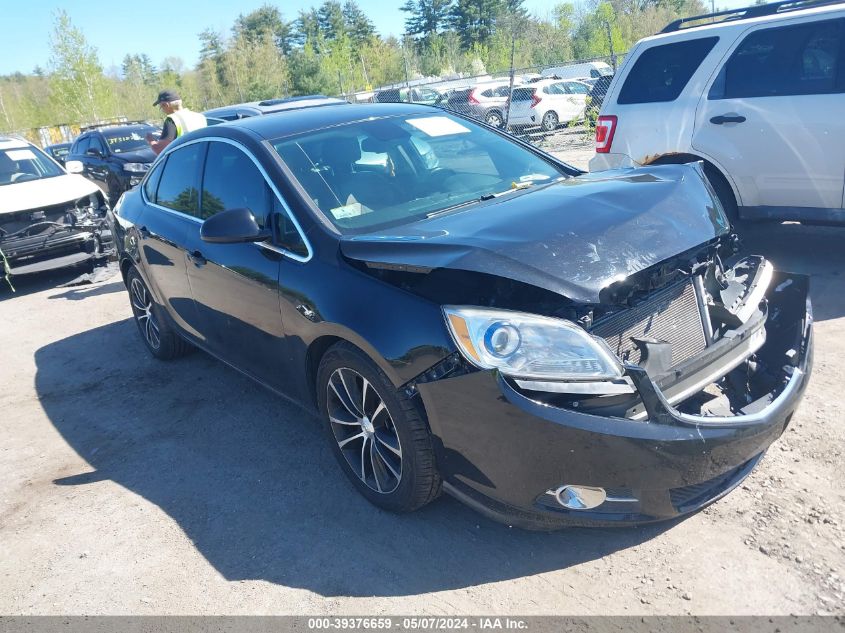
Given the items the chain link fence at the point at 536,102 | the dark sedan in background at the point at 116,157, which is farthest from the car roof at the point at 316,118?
the chain link fence at the point at 536,102

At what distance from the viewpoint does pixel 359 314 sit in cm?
294

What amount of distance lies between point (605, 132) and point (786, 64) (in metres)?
1.58

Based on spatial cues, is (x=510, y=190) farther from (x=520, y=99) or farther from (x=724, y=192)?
(x=520, y=99)

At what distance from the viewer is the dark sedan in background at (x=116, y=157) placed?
13.0m

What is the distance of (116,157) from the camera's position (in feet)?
44.1

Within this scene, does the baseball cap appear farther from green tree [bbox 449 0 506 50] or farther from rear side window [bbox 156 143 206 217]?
green tree [bbox 449 0 506 50]

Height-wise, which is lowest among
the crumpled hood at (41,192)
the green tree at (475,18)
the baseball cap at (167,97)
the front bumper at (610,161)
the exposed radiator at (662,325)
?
the exposed radiator at (662,325)

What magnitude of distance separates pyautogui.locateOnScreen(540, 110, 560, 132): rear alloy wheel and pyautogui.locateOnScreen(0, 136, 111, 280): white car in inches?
586

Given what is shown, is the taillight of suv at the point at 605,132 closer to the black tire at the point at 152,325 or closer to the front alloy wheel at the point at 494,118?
the black tire at the point at 152,325

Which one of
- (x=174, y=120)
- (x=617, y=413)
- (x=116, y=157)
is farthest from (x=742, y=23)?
(x=116, y=157)

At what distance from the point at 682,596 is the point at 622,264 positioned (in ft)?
4.07

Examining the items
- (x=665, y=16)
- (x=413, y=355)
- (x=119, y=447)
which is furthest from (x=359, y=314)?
(x=665, y=16)

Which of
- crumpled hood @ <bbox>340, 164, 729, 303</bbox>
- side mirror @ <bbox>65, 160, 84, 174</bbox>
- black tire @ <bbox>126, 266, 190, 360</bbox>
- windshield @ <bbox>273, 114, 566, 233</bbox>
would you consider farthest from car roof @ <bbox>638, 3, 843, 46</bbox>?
side mirror @ <bbox>65, 160, 84, 174</bbox>

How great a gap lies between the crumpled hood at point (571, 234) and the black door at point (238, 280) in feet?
2.29
